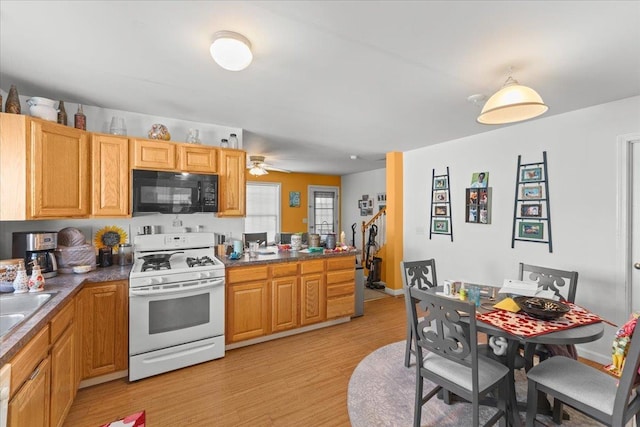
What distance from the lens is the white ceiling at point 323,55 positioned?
4.83 feet

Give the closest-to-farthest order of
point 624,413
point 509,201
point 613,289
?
point 624,413 → point 613,289 → point 509,201

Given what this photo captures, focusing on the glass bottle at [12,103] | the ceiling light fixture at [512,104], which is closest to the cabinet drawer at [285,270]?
Answer: the ceiling light fixture at [512,104]

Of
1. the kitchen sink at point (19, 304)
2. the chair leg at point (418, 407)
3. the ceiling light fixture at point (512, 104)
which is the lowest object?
the chair leg at point (418, 407)

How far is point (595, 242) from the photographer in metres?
2.77

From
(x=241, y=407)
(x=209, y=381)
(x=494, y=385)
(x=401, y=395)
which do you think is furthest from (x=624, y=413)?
(x=209, y=381)

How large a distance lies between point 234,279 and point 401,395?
1.86 meters

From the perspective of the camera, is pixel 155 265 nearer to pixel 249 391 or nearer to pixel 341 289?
pixel 249 391

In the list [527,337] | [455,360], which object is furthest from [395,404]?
[527,337]

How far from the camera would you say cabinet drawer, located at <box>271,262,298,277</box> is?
3.15m

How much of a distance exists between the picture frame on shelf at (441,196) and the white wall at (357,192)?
2.36 metres

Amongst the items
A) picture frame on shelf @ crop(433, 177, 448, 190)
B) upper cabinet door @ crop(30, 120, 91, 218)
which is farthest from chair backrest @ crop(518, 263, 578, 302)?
upper cabinet door @ crop(30, 120, 91, 218)

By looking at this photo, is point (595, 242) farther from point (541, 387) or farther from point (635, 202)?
point (541, 387)

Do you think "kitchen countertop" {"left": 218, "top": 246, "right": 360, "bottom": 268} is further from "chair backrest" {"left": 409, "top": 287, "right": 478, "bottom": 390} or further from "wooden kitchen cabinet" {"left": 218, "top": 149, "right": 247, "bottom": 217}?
"chair backrest" {"left": 409, "top": 287, "right": 478, "bottom": 390}

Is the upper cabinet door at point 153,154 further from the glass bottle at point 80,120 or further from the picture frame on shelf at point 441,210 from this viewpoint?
the picture frame on shelf at point 441,210
